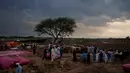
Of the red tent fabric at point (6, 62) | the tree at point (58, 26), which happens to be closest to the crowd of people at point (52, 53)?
the red tent fabric at point (6, 62)

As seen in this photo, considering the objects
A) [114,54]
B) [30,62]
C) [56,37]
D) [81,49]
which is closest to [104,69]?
[114,54]

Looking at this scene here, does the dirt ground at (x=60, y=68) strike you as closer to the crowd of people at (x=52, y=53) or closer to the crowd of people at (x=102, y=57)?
the crowd of people at (x=52, y=53)

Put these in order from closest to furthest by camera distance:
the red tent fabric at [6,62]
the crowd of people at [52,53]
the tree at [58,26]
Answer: the red tent fabric at [6,62]
the crowd of people at [52,53]
the tree at [58,26]

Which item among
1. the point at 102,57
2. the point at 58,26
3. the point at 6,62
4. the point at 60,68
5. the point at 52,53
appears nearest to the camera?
the point at 6,62

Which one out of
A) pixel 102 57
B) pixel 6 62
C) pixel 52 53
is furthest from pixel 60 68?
pixel 102 57

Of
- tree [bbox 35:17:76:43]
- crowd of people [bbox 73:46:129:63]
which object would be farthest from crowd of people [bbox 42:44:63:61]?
tree [bbox 35:17:76:43]

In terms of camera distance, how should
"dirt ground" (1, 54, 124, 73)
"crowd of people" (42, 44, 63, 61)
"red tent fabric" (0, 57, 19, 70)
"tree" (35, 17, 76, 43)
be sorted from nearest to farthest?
"dirt ground" (1, 54, 124, 73) → "red tent fabric" (0, 57, 19, 70) → "crowd of people" (42, 44, 63, 61) → "tree" (35, 17, 76, 43)

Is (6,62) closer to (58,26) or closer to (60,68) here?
(60,68)

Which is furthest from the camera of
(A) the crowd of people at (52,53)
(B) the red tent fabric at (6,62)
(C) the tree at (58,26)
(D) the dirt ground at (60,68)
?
(C) the tree at (58,26)

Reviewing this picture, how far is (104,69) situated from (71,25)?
48.0m

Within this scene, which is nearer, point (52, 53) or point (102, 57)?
point (52, 53)

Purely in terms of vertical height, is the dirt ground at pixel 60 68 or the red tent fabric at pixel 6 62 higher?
the red tent fabric at pixel 6 62

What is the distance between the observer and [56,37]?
6625 centimetres

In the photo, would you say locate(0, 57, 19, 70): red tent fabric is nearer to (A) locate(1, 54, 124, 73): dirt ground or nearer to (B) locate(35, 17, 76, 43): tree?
(A) locate(1, 54, 124, 73): dirt ground
